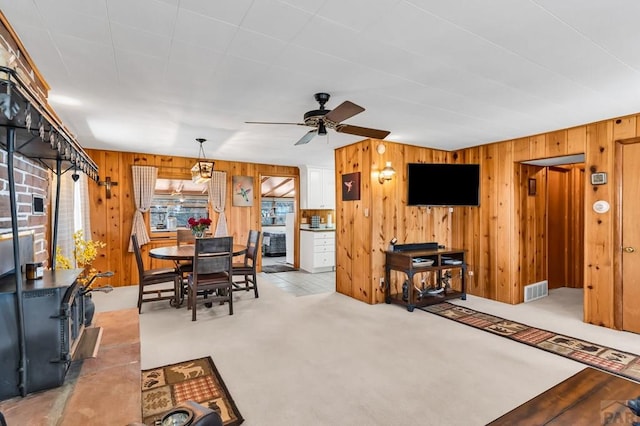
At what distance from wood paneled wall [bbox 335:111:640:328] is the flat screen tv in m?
0.21

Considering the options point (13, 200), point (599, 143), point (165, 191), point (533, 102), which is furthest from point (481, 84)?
point (165, 191)

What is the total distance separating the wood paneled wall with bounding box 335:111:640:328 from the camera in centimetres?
456

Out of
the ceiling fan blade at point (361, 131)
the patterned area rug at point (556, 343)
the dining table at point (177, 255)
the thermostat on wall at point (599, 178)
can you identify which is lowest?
the patterned area rug at point (556, 343)

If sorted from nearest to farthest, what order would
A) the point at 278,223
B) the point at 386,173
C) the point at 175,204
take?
the point at 386,173 → the point at 175,204 → the point at 278,223

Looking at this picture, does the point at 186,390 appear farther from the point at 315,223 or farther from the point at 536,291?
the point at 315,223

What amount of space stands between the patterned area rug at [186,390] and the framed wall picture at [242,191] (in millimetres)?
4085

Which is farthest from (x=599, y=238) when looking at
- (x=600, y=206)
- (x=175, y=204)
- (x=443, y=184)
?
(x=175, y=204)

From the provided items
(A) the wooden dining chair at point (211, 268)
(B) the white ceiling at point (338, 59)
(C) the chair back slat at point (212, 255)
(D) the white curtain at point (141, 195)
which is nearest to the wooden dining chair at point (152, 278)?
(A) the wooden dining chair at point (211, 268)

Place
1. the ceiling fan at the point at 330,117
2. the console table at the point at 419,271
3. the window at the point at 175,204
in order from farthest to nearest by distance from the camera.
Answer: the window at the point at 175,204
the console table at the point at 419,271
the ceiling fan at the point at 330,117

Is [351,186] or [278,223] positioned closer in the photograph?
[351,186]

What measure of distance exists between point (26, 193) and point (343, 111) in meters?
2.15

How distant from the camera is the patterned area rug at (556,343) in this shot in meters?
2.69

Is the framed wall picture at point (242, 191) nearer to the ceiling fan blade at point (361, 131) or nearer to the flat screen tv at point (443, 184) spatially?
the flat screen tv at point (443, 184)

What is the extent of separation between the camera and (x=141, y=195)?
5.68 metres
